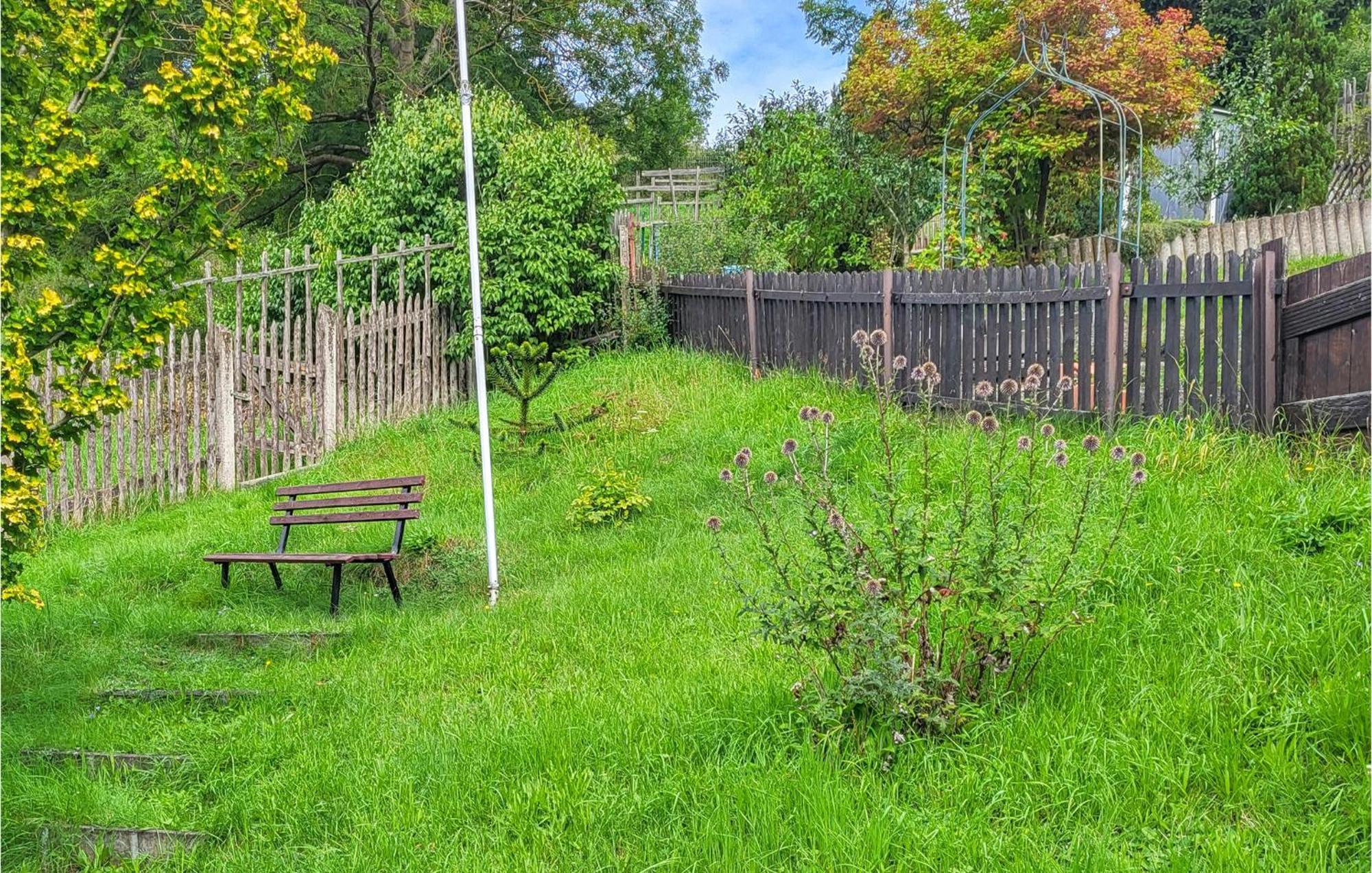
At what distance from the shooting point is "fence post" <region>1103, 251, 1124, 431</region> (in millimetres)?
7605

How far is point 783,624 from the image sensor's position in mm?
3717

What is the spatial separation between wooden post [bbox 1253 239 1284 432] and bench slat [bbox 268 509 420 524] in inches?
206

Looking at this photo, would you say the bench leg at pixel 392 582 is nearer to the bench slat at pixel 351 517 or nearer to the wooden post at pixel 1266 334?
the bench slat at pixel 351 517

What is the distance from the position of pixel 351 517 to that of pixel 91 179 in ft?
9.35

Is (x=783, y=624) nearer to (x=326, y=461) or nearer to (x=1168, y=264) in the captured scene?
(x=1168, y=264)

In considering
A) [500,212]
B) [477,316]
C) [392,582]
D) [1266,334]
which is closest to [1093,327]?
[1266,334]

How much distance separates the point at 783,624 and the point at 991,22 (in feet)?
51.7

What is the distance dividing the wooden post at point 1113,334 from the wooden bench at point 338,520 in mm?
4775

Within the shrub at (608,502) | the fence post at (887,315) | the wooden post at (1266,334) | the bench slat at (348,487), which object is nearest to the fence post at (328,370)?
the bench slat at (348,487)

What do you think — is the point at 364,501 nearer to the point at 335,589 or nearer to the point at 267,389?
the point at 335,589

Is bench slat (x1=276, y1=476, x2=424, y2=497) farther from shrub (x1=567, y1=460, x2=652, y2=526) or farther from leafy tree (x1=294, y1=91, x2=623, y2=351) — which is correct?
leafy tree (x1=294, y1=91, x2=623, y2=351)

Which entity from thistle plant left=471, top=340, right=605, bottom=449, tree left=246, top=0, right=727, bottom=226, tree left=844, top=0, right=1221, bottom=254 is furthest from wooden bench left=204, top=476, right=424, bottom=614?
tree left=246, top=0, right=727, bottom=226

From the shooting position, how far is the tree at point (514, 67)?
67.3 feet

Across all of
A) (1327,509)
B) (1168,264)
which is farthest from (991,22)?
(1327,509)
